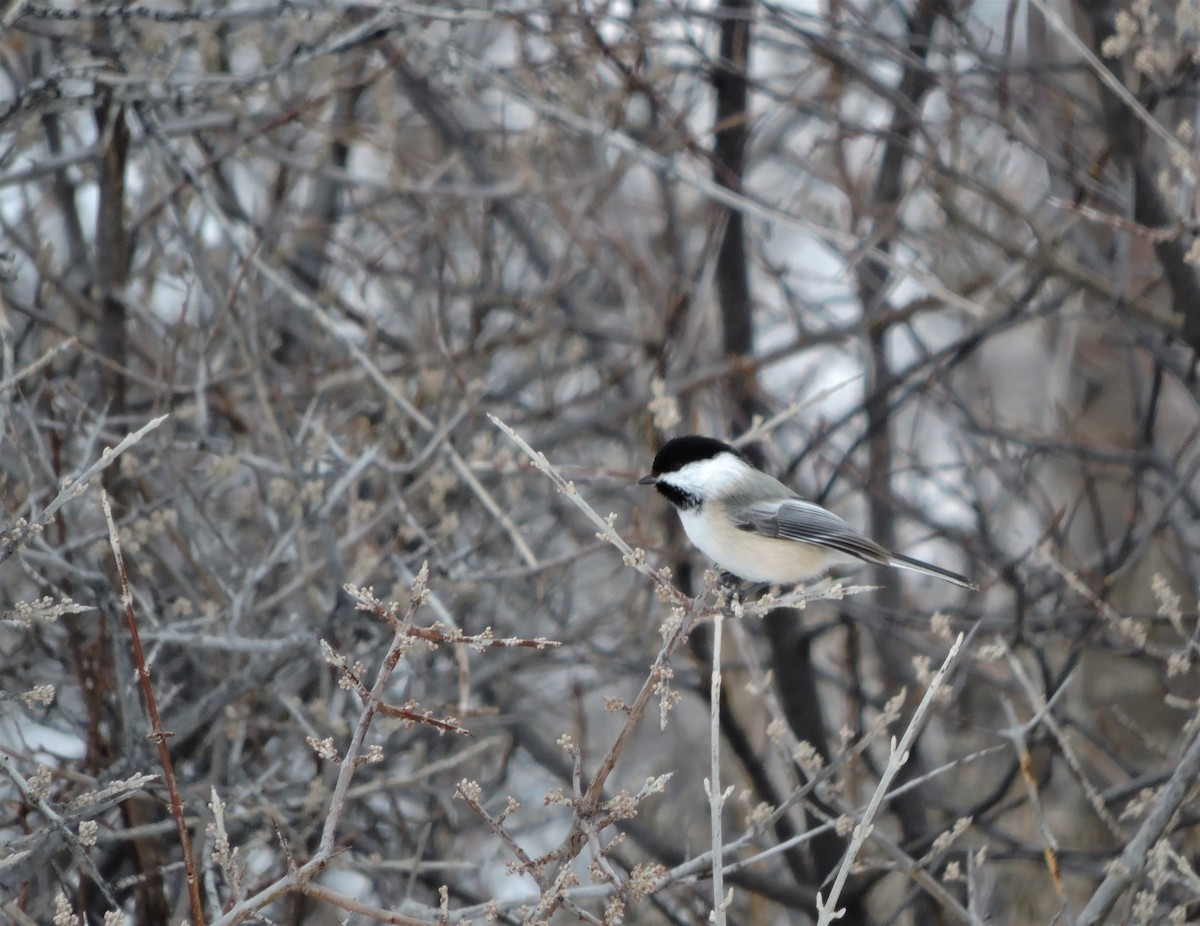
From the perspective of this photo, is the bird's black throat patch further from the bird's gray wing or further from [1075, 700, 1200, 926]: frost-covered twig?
[1075, 700, 1200, 926]: frost-covered twig

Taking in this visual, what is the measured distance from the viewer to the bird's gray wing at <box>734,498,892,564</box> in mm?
3770

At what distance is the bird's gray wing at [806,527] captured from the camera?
148 inches

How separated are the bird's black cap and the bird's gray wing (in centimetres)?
25

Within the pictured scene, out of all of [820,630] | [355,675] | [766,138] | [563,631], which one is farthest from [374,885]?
[766,138]

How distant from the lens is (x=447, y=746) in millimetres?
4535

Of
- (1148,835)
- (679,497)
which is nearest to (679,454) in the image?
(679,497)

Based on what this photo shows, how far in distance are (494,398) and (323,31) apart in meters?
1.67

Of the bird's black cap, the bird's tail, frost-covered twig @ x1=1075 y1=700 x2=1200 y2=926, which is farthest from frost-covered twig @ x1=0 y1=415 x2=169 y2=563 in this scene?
the bird's tail

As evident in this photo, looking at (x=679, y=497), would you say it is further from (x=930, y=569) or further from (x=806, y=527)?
(x=930, y=569)

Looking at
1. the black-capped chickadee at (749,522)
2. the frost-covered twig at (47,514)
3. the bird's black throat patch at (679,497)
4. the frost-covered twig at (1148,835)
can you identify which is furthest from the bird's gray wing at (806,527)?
the frost-covered twig at (47,514)

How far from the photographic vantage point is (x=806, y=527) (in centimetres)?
389

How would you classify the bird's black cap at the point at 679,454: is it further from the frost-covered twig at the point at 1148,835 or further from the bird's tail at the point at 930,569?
the frost-covered twig at the point at 1148,835

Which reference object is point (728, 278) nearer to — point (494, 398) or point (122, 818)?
point (494, 398)

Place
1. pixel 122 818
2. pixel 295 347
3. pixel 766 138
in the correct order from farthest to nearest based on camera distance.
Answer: pixel 766 138 → pixel 295 347 → pixel 122 818
